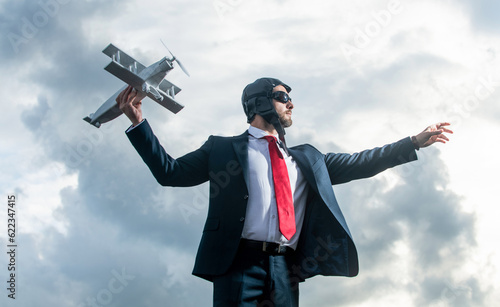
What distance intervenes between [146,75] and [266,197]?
7.68 ft

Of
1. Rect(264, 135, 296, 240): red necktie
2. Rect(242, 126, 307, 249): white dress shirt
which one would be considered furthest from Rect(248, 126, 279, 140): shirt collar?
Rect(264, 135, 296, 240): red necktie

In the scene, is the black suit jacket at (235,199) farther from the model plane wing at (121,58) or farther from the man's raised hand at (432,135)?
the model plane wing at (121,58)

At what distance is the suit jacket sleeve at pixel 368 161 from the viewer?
6301 millimetres

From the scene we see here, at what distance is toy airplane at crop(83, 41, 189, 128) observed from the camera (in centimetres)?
614

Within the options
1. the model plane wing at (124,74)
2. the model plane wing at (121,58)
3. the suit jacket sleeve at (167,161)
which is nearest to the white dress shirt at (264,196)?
the suit jacket sleeve at (167,161)

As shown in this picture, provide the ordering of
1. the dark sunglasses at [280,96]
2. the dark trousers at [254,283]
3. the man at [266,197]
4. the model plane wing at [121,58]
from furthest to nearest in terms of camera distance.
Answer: the model plane wing at [121,58] < the dark sunglasses at [280,96] < the man at [266,197] < the dark trousers at [254,283]

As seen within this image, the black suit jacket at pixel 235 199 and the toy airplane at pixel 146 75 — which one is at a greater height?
the toy airplane at pixel 146 75

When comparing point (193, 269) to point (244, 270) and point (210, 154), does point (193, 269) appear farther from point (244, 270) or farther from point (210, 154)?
point (210, 154)

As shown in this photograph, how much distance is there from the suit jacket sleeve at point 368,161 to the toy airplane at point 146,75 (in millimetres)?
2430

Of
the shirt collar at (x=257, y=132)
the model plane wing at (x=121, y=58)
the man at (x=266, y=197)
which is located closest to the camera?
the man at (x=266, y=197)

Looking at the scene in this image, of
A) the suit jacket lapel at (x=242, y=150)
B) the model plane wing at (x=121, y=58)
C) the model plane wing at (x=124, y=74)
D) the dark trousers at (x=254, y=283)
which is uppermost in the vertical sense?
the model plane wing at (x=121, y=58)

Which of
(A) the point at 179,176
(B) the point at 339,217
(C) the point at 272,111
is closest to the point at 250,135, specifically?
(C) the point at 272,111

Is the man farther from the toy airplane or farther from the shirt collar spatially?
the toy airplane

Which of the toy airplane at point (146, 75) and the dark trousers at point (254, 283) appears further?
the toy airplane at point (146, 75)
